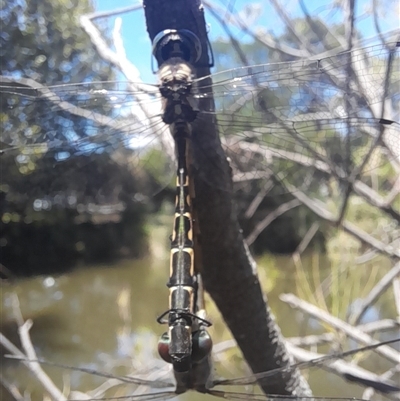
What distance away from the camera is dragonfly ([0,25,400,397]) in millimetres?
838

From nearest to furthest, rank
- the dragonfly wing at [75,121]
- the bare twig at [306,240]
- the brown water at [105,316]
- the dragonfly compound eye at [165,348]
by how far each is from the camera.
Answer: the dragonfly compound eye at [165,348] < the dragonfly wing at [75,121] < the brown water at [105,316] < the bare twig at [306,240]

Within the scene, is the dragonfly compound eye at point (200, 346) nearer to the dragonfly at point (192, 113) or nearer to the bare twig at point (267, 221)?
the dragonfly at point (192, 113)

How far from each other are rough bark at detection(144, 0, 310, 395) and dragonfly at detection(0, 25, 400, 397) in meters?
0.02

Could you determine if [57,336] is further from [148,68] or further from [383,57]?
[383,57]

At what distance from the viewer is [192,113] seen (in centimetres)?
87

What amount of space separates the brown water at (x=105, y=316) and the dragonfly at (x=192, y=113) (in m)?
0.92

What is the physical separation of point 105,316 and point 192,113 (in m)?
2.52

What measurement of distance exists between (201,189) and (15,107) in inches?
18.7

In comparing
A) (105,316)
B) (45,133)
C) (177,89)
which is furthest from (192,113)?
(105,316)

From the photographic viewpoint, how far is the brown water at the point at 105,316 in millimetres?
1951

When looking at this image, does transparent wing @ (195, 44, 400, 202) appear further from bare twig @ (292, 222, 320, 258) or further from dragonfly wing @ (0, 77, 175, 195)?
bare twig @ (292, 222, 320, 258)

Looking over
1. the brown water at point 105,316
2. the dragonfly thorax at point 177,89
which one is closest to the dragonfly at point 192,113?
the dragonfly thorax at point 177,89

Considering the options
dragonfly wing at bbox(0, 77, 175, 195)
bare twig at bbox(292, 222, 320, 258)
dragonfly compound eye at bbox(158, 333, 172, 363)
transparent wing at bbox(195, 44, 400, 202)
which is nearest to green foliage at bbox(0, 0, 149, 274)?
dragonfly wing at bbox(0, 77, 175, 195)

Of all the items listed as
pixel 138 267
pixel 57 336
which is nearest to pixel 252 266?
pixel 57 336
